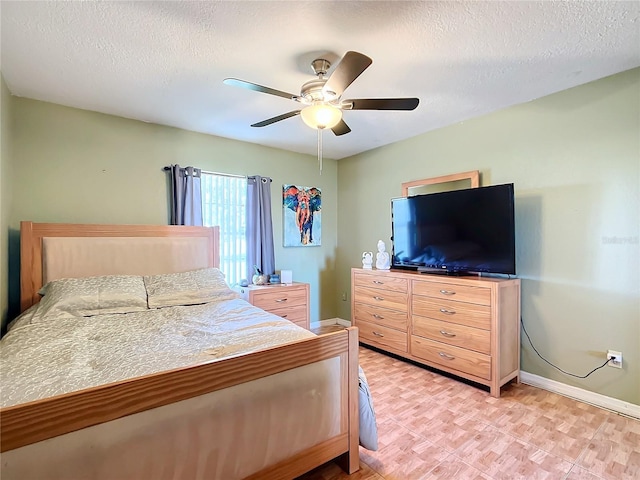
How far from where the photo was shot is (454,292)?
8.85 ft

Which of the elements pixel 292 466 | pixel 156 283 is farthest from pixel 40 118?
pixel 292 466

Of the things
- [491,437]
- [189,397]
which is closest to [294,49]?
[189,397]

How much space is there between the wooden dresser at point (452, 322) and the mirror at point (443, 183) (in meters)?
0.97

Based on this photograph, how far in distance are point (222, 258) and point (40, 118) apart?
205 cm

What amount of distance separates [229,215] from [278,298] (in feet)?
3.85

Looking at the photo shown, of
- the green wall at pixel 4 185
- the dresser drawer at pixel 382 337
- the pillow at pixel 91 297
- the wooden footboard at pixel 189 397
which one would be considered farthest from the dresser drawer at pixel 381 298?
the green wall at pixel 4 185

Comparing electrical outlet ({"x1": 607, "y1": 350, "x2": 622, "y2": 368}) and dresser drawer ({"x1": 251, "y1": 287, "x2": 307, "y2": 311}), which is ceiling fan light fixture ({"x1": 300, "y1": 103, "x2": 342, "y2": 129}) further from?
electrical outlet ({"x1": 607, "y1": 350, "x2": 622, "y2": 368})

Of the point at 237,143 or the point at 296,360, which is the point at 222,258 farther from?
the point at 296,360

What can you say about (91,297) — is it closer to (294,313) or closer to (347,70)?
(294,313)

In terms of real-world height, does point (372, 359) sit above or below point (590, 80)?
below

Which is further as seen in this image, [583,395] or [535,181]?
[535,181]

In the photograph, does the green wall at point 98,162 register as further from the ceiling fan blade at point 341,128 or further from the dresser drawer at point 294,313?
the ceiling fan blade at point 341,128

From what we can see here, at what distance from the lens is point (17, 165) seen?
2586mm

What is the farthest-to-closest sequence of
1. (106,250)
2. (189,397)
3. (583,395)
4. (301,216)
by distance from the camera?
1. (301,216)
2. (106,250)
3. (583,395)
4. (189,397)
